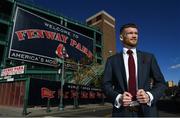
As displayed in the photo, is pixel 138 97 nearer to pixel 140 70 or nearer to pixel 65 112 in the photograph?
pixel 140 70

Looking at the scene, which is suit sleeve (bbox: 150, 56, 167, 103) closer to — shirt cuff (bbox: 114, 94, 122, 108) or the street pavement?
shirt cuff (bbox: 114, 94, 122, 108)

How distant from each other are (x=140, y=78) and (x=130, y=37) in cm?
49

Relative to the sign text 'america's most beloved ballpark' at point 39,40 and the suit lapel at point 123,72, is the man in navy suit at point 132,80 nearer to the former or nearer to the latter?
the suit lapel at point 123,72

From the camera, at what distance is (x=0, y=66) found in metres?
37.9

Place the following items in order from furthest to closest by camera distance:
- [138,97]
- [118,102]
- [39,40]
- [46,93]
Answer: [39,40] < [46,93] < [118,102] < [138,97]

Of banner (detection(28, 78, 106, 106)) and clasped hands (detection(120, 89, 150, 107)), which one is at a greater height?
banner (detection(28, 78, 106, 106))

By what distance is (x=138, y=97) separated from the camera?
8.36 feet

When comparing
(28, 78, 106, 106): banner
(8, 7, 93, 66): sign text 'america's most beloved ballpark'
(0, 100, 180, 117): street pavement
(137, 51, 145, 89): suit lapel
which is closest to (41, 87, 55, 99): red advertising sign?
(28, 78, 106, 106): banner

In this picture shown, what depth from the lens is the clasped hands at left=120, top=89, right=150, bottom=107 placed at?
254 centimetres

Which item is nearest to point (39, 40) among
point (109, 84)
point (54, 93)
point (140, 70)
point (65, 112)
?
point (54, 93)

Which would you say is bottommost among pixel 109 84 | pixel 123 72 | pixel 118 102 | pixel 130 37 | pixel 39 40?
pixel 118 102

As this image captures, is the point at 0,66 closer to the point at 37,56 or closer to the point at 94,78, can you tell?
the point at 37,56

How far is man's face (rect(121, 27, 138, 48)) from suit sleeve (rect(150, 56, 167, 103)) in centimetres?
32

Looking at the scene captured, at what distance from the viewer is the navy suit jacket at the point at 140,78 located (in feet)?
8.95
